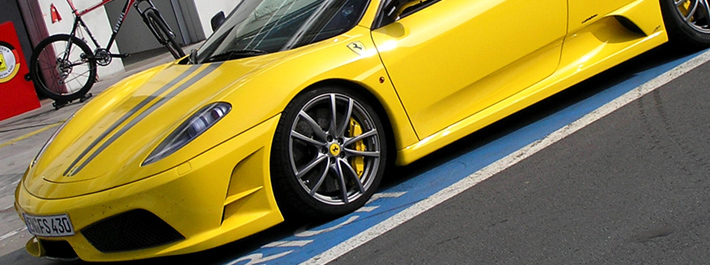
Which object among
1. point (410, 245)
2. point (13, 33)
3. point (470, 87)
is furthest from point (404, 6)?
point (13, 33)

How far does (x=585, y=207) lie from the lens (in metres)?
3.81

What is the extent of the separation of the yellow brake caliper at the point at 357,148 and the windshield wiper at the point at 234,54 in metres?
0.70

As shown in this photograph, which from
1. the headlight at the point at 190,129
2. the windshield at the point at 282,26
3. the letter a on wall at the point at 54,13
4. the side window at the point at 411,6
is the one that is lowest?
the headlight at the point at 190,129

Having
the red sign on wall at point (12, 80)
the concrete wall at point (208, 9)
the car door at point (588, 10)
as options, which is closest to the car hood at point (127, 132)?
the car door at point (588, 10)

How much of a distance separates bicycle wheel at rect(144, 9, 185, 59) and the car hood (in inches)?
165

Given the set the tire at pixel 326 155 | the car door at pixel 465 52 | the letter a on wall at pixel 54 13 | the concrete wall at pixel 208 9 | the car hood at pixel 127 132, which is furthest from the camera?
the concrete wall at pixel 208 9

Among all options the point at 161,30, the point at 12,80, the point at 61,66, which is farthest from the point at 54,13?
the point at 161,30

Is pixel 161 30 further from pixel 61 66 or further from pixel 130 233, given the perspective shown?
pixel 130 233

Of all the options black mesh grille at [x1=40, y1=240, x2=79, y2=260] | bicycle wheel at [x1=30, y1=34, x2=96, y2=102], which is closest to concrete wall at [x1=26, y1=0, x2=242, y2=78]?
bicycle wheel at [x1=30, y1=34, x2=96, y2=102]

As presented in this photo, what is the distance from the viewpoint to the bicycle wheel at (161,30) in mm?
9320

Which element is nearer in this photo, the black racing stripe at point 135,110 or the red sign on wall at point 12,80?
the black racing stripe at point 135,110

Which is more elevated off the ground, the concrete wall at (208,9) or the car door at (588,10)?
the concrete wall at (208,9)

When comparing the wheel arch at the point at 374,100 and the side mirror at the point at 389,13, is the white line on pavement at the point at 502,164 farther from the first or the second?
the side mirror at the point at 389,13

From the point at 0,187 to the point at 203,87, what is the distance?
11.0ft
